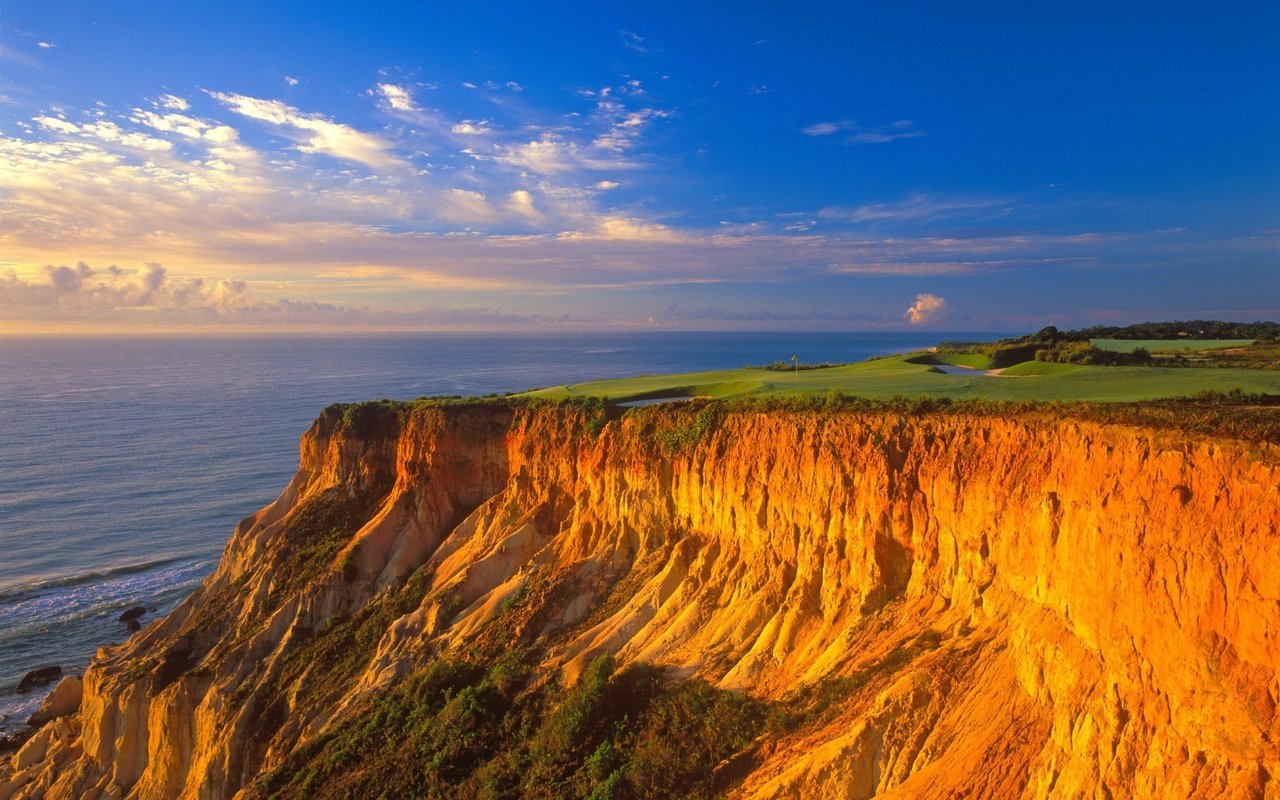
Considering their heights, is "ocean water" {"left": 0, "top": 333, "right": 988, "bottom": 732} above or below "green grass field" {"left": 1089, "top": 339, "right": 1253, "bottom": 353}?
below

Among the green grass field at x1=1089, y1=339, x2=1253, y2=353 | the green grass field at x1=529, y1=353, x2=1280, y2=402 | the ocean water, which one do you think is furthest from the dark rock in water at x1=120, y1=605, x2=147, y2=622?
the green grass field at x1=1089, y1=339, x2=1253, y2=353

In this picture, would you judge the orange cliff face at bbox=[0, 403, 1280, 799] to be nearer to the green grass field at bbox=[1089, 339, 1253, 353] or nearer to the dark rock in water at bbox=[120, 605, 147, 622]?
the dark rock in water at bbox=[120, 605, 147, 622]

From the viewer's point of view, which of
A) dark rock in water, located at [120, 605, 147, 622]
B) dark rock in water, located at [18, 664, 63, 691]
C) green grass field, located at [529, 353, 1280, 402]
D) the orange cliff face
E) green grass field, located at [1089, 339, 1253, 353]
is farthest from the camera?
dark rock in water, located at [120, 605, 147, 622]

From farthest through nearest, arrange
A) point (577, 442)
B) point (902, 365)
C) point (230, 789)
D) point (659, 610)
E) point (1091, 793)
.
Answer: point (902, 365)
point (577, 442)
point (230, 789)
point (659, 610)
point (1091, 793)

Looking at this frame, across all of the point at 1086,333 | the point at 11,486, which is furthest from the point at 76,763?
the point at 1086,333

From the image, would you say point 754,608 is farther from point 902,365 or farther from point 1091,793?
point 902,365

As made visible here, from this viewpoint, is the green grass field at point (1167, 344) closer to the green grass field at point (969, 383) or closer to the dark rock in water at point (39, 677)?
Answer: the green grass field at point (969, 383)
